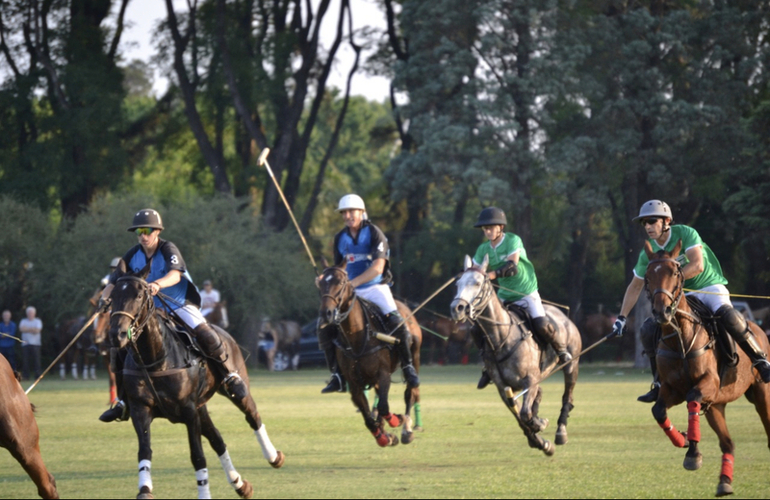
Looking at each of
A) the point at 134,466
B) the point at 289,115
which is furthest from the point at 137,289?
the point at 289,115

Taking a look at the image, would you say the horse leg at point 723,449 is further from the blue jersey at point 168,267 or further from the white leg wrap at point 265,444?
the blue jersey at point 168,267

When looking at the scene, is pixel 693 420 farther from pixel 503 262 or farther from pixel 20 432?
pixel 20 432

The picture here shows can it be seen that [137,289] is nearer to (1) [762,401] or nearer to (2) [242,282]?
(1) [762,401]

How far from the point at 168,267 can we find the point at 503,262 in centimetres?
448

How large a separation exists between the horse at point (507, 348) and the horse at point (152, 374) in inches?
119

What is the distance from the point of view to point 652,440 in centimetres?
1520

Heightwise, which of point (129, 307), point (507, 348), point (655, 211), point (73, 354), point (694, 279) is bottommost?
point (73, 354)

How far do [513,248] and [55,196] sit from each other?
32693mm

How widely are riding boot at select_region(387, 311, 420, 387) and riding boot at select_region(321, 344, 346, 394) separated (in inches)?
29.6

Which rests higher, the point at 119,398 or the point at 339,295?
the point at 339,295

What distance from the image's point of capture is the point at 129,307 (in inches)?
384

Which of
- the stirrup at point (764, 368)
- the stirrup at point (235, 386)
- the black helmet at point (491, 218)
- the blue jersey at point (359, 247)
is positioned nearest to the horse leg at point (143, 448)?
the stirrup at point (235, 386)

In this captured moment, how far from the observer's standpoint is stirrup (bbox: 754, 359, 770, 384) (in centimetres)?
1091

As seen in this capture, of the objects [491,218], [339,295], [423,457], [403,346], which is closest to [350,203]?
[339,295]
